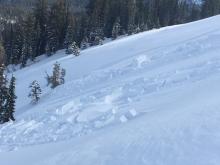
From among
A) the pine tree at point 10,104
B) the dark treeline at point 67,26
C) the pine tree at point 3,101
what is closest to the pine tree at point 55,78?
the pine tree at point 10,104

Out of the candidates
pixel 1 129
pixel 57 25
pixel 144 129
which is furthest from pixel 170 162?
pixel 57 25

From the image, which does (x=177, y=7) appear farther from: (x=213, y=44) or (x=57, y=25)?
(x=213, y=44)

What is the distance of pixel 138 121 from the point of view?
46.1 ft

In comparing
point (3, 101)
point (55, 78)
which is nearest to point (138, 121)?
point (3, 101)

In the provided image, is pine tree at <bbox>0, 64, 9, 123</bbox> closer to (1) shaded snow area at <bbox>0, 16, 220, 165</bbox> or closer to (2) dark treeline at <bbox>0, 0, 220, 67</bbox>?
(1) shaded snow area at <bbox>0, 16, 220, 165</bbox>

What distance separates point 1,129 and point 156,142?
33.5ft

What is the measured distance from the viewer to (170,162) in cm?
1025

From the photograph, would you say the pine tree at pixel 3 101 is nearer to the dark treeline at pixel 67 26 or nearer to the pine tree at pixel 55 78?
the pine tree at pixel 55 78

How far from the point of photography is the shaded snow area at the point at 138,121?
11.1 metres

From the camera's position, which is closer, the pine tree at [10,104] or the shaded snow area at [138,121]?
the shaded snow area at [138,121]

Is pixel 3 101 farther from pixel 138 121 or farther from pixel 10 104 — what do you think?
pixel 138 121

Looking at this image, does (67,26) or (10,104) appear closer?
(10,104)

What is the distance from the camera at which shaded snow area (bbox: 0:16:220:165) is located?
11.1 meters

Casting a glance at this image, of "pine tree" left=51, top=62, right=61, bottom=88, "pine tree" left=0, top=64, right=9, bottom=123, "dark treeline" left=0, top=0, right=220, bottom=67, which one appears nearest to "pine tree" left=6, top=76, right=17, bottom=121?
"pine tree" left=0, top=64, right=9, bottom=123
